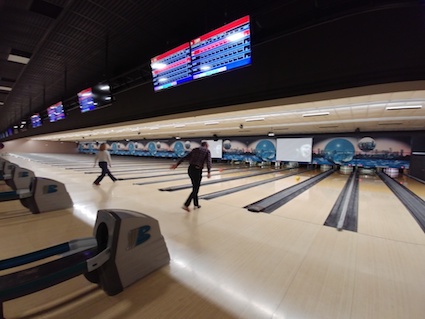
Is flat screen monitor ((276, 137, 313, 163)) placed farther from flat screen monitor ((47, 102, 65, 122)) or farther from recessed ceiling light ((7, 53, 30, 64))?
recessed ceiling light ((7, 53, 30, 64))

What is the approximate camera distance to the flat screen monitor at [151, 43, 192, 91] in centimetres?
314

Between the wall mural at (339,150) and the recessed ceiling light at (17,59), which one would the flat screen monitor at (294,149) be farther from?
the recessed ceiling light at (17,59)

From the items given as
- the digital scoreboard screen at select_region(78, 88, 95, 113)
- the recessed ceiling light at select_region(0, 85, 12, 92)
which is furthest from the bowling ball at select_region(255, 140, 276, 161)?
the recessed ceiling light at select_region(0, 85, 12, 92)

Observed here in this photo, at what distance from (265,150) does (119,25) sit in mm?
11392

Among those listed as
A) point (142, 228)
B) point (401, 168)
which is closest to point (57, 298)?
point (142, 228)

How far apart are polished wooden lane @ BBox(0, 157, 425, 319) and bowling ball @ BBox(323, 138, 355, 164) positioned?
8.54 meters

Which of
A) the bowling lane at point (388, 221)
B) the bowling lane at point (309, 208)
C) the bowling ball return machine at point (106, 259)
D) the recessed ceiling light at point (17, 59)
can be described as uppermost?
the recessed ceiling light at point (17, 59)

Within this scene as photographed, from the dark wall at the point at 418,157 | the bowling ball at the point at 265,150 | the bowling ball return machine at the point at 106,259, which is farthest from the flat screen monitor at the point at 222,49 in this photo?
the bowling ball at the point at 265,150

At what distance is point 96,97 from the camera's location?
4.93m

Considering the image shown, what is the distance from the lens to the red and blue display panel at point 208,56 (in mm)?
2504

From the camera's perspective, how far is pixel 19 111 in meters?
12.5

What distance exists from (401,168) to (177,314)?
43.2 ft

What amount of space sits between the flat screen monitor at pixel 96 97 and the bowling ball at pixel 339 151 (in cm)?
1138

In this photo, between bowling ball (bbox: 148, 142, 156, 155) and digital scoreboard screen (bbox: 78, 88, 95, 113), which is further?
bowling ball (bbox: 148, 142, 156, 155)
